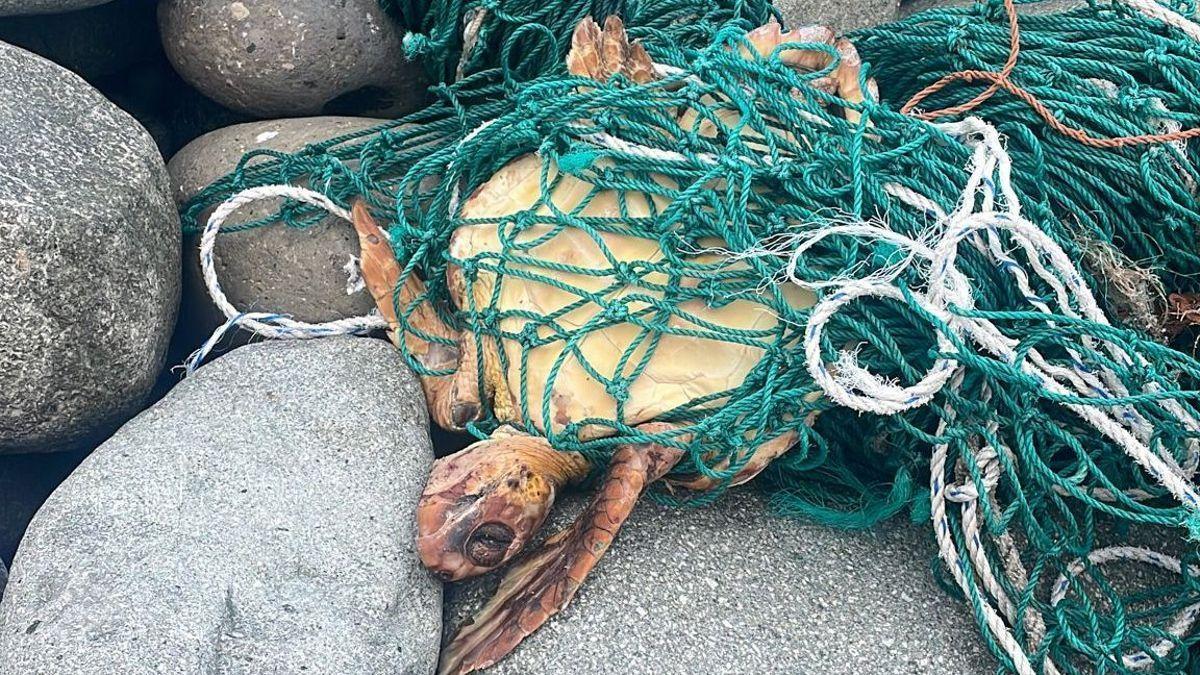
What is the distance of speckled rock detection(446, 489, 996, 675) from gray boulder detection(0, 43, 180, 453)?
0.84m

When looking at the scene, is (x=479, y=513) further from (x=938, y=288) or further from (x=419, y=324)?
(x=938, y=288)

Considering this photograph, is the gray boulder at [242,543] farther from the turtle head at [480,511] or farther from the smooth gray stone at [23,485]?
the smooth gray stone at [23,485]

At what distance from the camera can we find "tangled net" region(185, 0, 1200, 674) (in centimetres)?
190

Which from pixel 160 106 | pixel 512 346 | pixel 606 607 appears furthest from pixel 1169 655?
pixel 160 106

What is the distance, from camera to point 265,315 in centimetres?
242

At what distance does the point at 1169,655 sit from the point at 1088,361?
0.59m

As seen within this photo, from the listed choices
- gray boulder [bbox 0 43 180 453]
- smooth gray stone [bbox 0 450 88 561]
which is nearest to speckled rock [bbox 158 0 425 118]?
gray boulder [bbox 0 43 180 453]

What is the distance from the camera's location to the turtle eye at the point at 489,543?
77.0 inches

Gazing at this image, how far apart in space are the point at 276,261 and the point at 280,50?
53 centimetres

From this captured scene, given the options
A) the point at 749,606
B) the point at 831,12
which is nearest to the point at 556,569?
the point at 749,606

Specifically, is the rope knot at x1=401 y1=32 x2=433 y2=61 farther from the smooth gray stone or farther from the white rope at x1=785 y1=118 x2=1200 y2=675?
the smooth gray stone

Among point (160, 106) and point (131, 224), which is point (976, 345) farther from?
point (160, 106)

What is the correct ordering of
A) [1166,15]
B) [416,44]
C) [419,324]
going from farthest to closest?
[416,44] → [419,324] → [1166,15]

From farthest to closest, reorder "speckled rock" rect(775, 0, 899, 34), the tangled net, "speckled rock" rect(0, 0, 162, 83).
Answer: "speckled rock" rect(775, 0, 899, 34), "speckled rock" rect(0, 0, 162, 83), the tangled net
